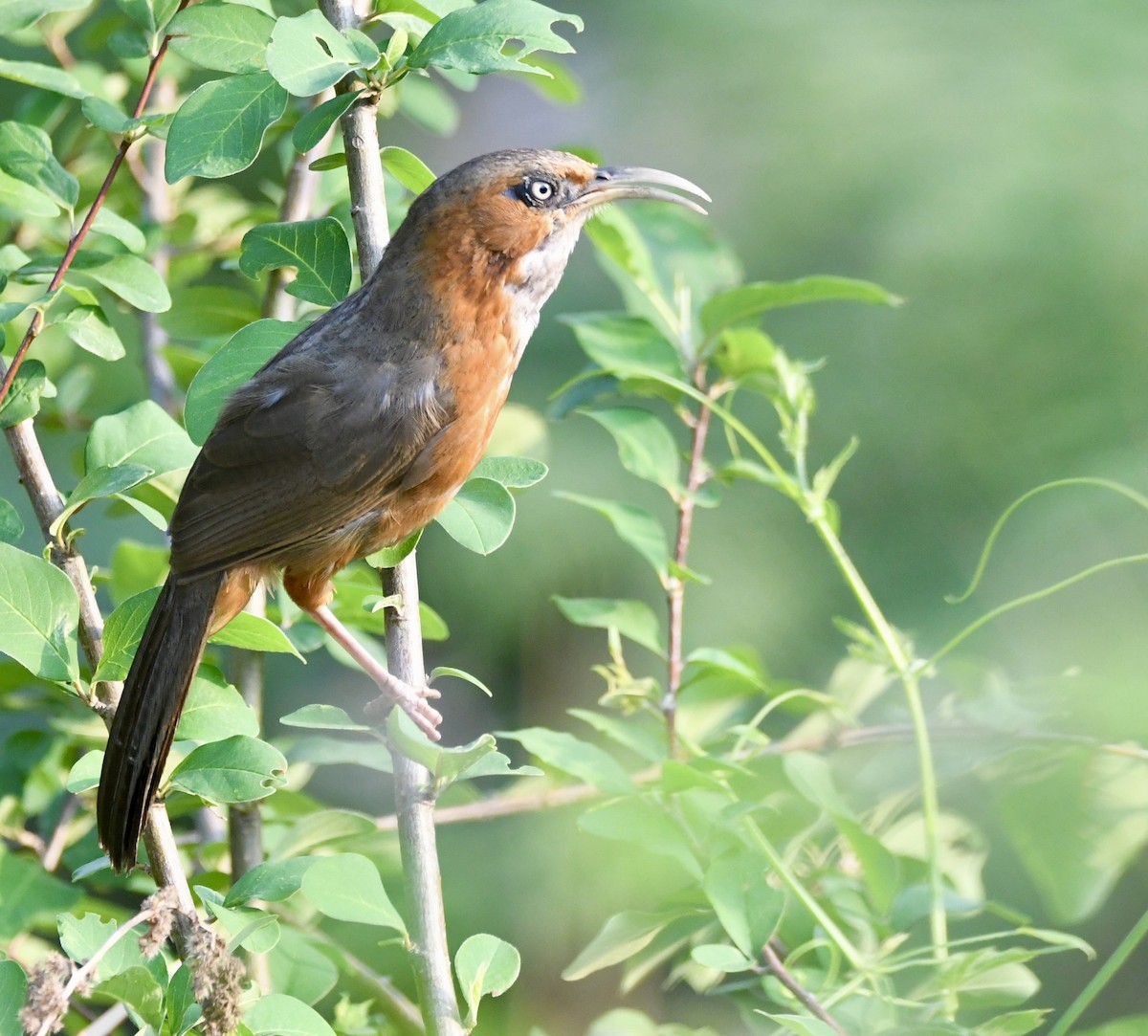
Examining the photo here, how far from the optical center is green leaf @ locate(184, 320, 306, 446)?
1912mm

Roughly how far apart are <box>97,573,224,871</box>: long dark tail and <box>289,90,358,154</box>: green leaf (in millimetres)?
627

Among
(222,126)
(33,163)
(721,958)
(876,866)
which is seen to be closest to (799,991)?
(721,958)

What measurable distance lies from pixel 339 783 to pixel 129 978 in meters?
2.57

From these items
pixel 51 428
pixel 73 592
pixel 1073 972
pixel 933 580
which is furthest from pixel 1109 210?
pixel 73 592

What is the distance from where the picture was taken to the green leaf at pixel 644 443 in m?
2.16

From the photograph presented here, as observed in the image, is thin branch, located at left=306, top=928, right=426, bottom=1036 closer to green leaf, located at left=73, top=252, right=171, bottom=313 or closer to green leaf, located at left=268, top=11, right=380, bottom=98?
green leaf, located at left=73, top=252, right=171, bottom=313

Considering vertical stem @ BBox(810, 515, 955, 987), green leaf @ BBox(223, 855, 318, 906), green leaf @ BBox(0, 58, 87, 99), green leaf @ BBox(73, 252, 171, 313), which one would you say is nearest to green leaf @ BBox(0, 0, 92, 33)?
green leaf @ BBox(0, 58, 87, 99)

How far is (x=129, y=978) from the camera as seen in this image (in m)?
1.42

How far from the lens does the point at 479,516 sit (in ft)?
6.71

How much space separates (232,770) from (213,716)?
19cm

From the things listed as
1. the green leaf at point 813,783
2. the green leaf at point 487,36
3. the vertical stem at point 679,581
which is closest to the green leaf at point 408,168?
the green leaf at point 487,36

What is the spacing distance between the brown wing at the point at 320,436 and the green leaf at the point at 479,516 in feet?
Result: 0.82

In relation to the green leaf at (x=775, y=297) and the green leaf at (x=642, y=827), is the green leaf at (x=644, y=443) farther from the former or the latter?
the green leaf at (x=642, y=827)

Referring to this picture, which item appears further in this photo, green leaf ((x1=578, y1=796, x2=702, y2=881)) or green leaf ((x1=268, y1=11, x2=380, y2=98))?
green leaf ((x1=578, y1=796, x2=702, y2=881))
